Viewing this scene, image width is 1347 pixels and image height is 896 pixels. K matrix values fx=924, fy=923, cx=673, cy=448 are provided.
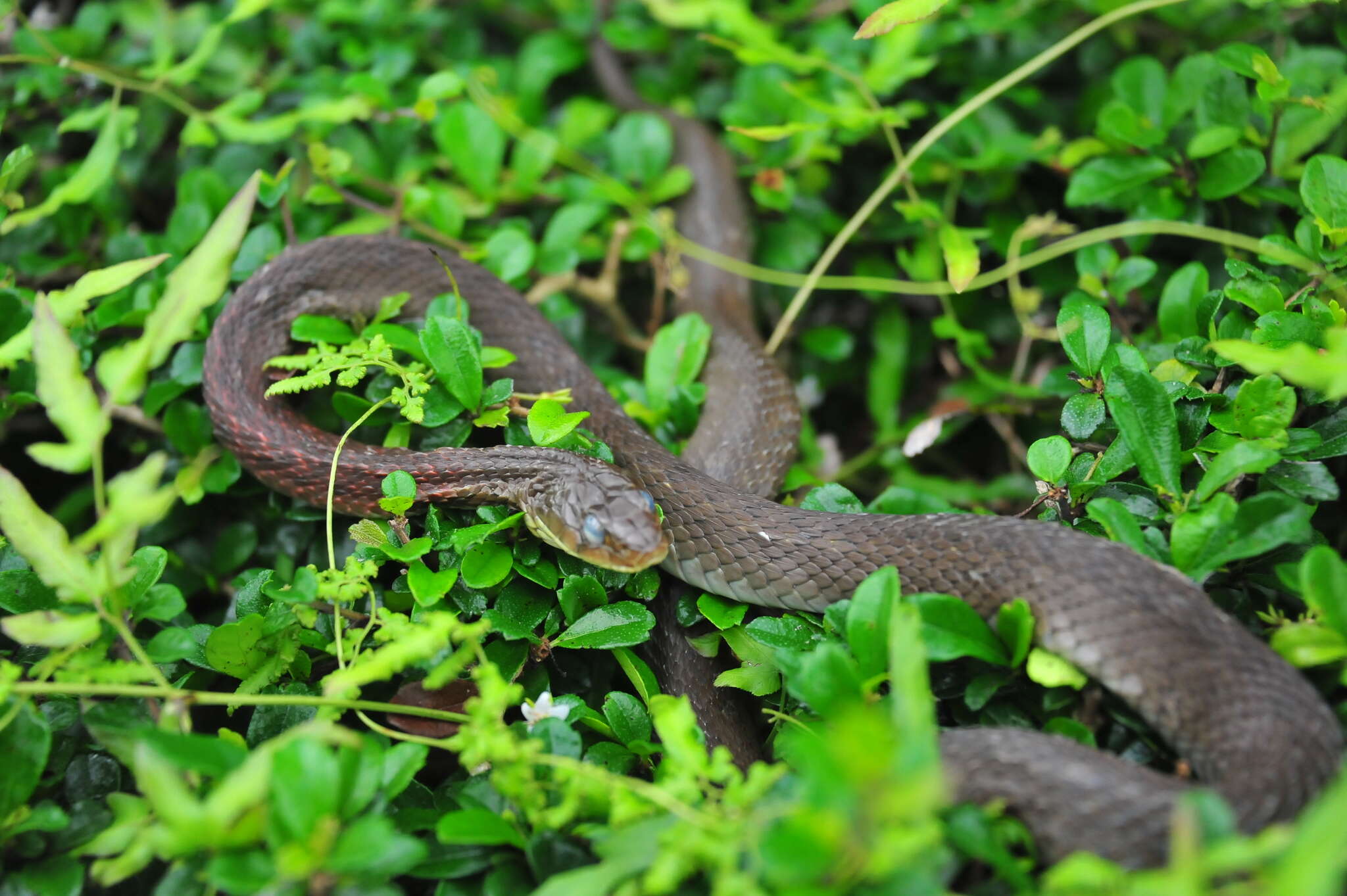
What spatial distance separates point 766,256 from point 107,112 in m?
3.18

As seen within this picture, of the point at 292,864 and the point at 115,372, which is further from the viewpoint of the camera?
the point at 115,372

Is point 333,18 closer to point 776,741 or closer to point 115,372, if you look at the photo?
point 115,372

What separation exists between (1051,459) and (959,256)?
1.29 metres

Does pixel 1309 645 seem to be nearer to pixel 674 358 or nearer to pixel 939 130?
pixel 674 358

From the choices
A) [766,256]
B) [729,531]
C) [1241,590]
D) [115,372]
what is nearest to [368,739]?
[115,372]

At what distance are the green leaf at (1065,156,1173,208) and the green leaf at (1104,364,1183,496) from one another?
1.36 metres

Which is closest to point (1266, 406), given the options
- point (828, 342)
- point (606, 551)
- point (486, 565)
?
point (606, 551)

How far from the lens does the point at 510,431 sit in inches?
142

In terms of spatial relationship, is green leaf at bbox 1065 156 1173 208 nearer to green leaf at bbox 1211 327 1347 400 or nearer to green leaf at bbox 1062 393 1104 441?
green leaf at bbox 1062 393 1104 441

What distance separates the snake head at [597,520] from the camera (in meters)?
3.17

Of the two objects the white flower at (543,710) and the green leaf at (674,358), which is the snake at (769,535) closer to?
the green leaf at (674,358)

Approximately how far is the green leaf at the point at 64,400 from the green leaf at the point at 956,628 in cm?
221

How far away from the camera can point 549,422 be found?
3.20m

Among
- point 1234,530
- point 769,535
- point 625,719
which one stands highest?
point 1234,530
